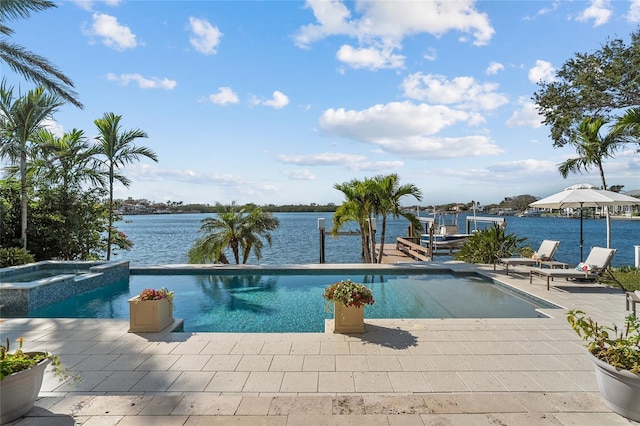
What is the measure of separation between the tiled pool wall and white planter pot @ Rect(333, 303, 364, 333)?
5.69 metres

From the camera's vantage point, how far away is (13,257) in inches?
339

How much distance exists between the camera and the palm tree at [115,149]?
1065 centimetres

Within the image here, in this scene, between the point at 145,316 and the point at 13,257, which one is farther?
the point at 13,257

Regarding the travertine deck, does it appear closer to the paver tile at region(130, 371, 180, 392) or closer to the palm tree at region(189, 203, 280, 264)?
the paver tile at region(130, 371, 180, 392)

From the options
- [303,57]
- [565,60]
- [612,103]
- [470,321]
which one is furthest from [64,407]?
[565,60]

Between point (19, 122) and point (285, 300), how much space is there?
8283 mm

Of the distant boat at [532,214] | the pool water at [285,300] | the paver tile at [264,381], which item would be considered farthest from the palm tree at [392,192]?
the distant boat at [532,214]

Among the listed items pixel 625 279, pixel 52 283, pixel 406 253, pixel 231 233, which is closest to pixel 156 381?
pixel 52 283

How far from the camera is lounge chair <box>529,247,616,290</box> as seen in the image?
7.18m

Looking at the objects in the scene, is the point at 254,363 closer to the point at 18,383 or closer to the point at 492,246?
the point at 18,383

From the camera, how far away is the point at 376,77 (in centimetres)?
1048

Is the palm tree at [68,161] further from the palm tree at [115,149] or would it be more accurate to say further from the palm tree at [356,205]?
the palm tree at [356,205]

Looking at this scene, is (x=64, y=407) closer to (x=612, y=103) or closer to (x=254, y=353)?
(x=254, y=353)

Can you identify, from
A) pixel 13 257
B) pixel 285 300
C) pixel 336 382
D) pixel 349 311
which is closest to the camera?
pixel 336 382
